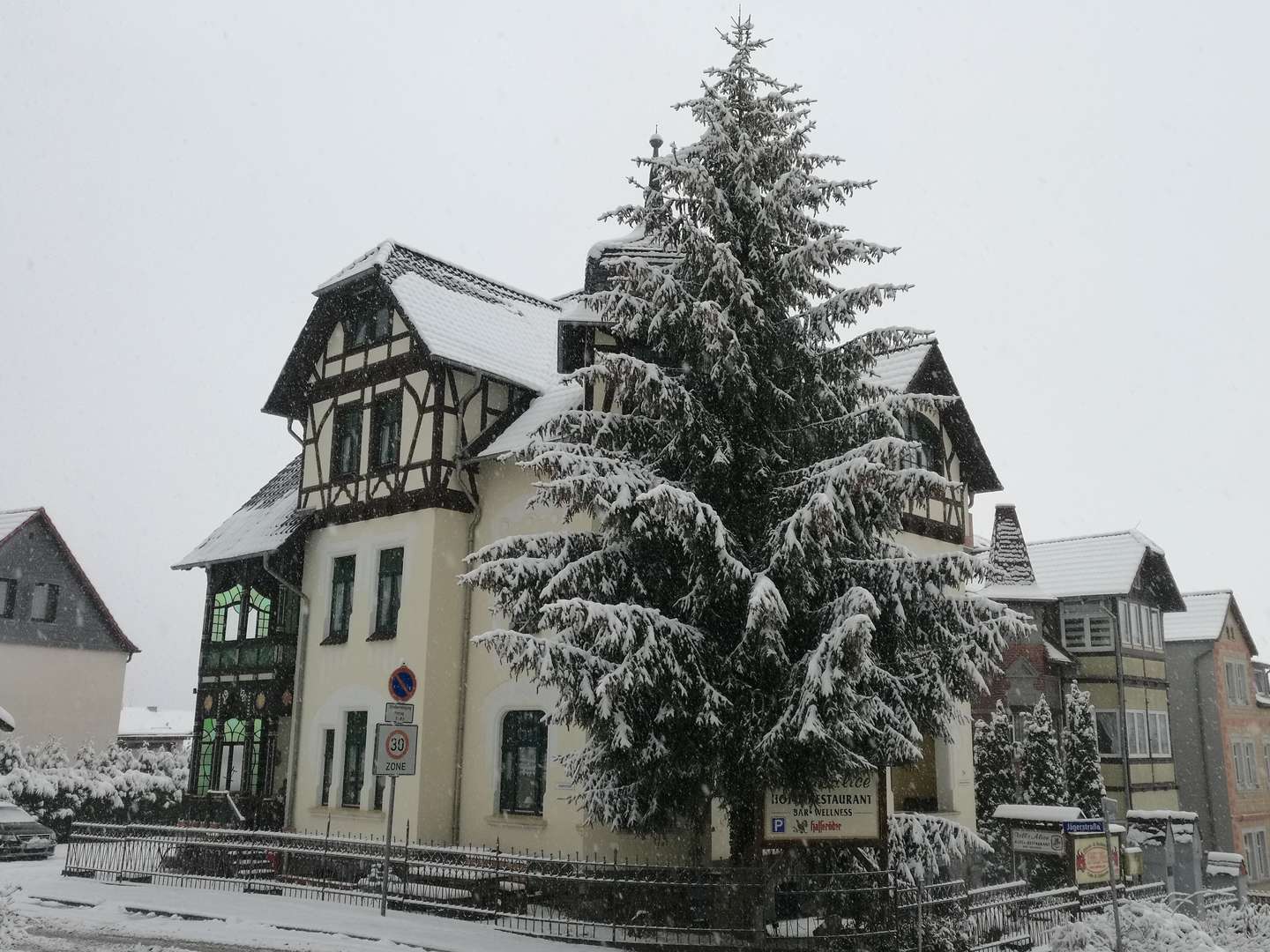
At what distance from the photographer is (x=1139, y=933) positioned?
43.4 feet

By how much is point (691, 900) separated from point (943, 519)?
13.1 meters

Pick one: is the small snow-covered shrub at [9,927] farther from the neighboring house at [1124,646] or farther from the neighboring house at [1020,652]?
the neighboring house at [1124,646]

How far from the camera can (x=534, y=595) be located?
45.3 ft

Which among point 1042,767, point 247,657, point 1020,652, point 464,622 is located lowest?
→ point 1042,767

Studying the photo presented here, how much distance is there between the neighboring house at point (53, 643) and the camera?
35375 mm

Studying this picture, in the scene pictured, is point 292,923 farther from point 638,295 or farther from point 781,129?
point 781,129

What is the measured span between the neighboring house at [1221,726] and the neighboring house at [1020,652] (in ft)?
27.9

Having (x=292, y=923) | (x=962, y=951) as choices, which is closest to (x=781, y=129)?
(x=962, y=951)

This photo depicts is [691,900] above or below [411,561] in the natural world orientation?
below

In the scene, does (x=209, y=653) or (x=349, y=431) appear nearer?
(x=349, y=431)

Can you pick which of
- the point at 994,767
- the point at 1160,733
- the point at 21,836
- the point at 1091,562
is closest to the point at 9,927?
the point at 21,836

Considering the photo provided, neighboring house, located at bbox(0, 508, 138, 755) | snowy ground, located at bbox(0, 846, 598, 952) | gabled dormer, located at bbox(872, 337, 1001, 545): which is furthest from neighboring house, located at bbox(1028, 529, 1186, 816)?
neighboring house, located at bbox(0, 508, 138, 755)

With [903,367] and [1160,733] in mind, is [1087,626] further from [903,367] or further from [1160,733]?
[903,367]

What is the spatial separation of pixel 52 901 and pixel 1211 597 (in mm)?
40090
